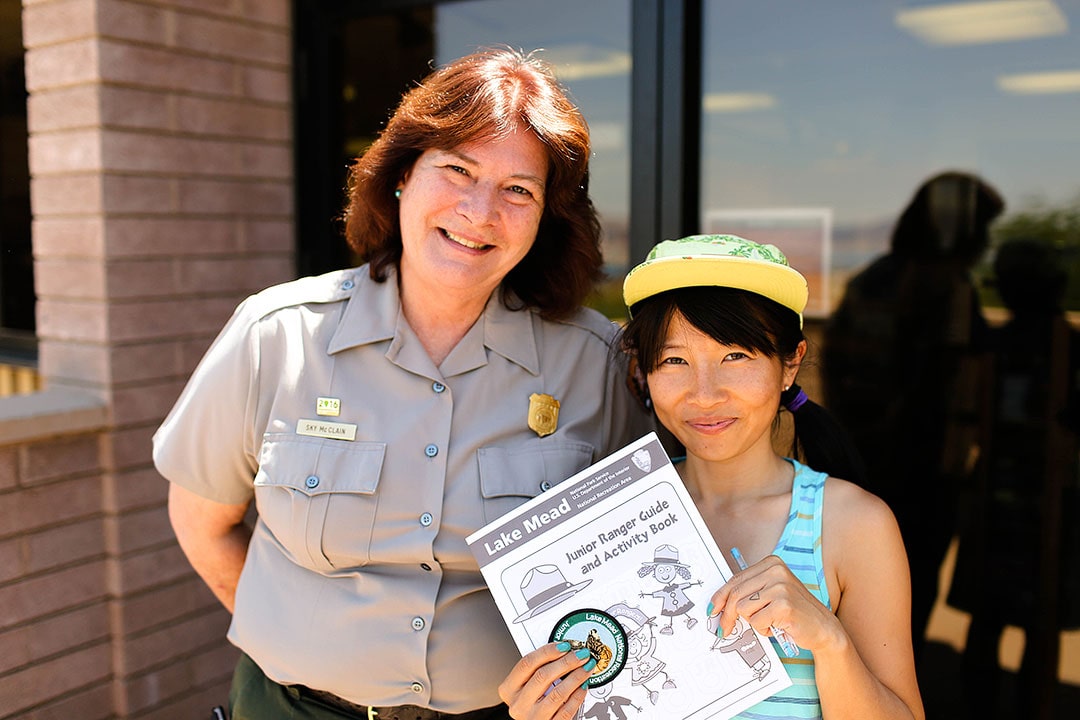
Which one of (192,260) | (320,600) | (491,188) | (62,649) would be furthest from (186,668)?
(491,188)

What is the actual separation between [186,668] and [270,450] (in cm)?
162

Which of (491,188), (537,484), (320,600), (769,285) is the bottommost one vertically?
(320,600)

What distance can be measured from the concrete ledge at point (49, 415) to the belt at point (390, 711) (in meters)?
1.29

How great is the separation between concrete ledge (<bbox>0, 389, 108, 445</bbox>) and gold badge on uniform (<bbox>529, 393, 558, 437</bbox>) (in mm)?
1557

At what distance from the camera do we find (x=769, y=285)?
1.66 m

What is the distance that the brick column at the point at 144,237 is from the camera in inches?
110

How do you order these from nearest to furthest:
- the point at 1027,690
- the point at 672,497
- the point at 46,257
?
the point at 672,497 < the point at 1027,690 < the point at 46,257

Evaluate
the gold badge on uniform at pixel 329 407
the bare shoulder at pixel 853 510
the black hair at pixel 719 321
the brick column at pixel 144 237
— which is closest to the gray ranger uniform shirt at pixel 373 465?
the gold badge on uniform at pixel 329 407

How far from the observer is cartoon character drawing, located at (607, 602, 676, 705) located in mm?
1539

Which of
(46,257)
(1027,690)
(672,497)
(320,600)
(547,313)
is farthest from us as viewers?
(46,257)

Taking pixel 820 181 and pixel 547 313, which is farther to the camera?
pixel 820 181

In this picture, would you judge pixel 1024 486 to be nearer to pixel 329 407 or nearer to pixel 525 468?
pixel 525 468

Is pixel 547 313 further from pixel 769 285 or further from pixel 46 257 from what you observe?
pixel 46 257

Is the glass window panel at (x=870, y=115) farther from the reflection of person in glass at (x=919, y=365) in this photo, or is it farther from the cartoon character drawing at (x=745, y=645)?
the cartoon character drawing at (x=745, y=645)
